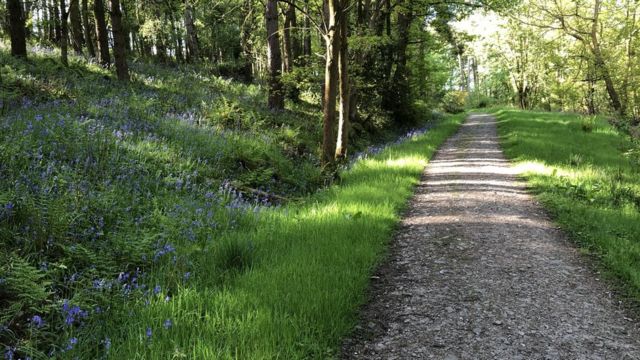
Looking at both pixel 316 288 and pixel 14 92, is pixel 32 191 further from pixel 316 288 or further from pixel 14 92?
pixel 14 92

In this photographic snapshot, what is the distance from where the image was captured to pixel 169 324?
302 cm

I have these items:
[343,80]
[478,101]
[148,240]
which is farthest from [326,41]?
[478,101]

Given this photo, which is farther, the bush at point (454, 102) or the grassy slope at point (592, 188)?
the bush at point (454, 102)

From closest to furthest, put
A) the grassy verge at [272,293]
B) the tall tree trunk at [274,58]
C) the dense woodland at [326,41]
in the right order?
the grassy verge at [272,293] → the dense woodland at [326,41] → the tall tree trunk at [274,58]

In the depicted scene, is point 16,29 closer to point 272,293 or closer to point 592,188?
point 272,293

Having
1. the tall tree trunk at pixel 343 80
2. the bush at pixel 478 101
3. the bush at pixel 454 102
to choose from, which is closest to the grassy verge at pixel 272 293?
the tall tree trunk at pixel 343 80

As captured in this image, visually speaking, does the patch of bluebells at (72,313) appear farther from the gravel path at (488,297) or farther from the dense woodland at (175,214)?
the gravel path at (488,297)

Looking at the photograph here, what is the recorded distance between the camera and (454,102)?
64.4 meters

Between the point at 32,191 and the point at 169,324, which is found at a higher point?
the point at 32,191

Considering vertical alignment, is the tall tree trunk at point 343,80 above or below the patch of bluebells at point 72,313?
above

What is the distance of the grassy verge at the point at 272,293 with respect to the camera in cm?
306

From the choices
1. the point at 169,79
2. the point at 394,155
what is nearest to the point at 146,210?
the point at 394,155

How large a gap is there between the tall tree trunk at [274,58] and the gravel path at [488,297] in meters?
10.1

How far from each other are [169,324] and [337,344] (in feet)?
4.23
